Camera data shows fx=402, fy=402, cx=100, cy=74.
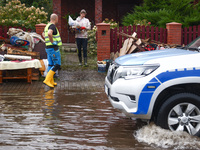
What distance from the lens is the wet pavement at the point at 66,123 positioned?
18.3 ft

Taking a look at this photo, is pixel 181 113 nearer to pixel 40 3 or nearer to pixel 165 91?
pixel 165 91

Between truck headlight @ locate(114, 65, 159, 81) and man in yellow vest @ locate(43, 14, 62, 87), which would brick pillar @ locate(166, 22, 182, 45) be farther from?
truck headlight @ locate(114, 65, 159, 81)

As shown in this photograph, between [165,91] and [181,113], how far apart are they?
1.30ft

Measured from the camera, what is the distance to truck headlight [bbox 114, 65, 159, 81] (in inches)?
222

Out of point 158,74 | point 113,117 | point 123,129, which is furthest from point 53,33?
point 158,74

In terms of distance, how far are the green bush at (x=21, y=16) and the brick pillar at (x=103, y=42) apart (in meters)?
3.27

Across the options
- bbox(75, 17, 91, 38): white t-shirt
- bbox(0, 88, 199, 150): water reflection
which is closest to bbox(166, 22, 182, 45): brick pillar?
bbox(75, 17, 91, 38): white t-shirt

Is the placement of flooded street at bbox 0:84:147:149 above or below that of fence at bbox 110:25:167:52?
below

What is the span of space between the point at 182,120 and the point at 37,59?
6.74 meters

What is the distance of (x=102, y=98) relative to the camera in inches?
355

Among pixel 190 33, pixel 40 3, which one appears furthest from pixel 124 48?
pixel 40 3

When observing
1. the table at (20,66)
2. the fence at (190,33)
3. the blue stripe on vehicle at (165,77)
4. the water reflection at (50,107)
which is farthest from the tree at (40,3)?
the blue stripe on vehicle at (165,77)

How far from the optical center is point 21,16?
55.0 feet

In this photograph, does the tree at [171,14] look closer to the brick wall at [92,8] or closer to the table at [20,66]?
the brick wall at [92,8]
